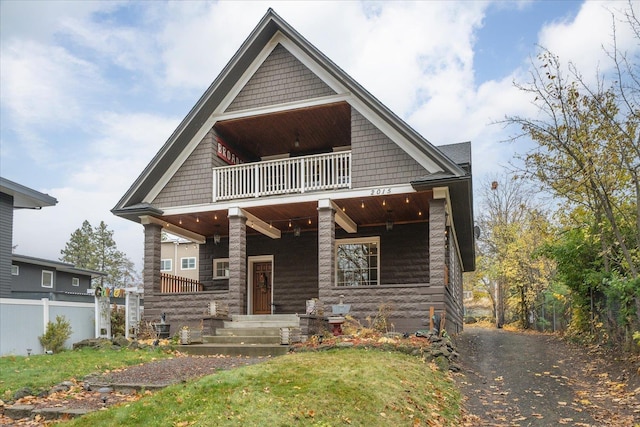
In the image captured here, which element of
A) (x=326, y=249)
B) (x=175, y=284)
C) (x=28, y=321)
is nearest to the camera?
(x=28, y=321)

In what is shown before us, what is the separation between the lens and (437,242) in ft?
46.1

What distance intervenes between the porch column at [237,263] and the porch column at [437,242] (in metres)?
5.34

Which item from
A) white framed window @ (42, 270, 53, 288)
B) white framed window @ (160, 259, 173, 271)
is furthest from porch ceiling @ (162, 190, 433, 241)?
white framed window @ (160, 259, 173, 271)

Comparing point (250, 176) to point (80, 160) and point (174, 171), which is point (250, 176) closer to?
point (174, 171)

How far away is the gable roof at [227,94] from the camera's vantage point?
14102mm

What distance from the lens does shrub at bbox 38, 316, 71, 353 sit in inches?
566

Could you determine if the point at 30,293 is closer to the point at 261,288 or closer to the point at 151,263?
the point at 151,263

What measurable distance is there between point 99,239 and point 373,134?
4644cm

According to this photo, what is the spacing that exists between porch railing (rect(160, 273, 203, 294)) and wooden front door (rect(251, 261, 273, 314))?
6.43 ft

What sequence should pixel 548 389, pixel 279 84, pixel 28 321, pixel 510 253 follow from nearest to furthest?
pixel 548 389 → pixel 28 321 → pixel 279 84 → pixel 510 253

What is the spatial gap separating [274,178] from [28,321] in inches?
301

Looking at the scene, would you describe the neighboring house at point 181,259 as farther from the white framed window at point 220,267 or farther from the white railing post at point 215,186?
the white railing post at point 215,186

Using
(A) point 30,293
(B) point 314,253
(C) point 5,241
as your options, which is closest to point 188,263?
(C) point 5,241

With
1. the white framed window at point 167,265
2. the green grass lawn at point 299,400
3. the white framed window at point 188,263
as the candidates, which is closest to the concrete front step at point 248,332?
the green grass lawn at point 299,400
